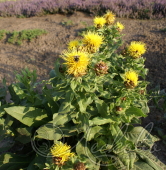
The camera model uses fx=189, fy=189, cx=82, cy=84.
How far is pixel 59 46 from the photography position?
279 inches

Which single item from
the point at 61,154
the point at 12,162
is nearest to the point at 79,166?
the point at 61,154

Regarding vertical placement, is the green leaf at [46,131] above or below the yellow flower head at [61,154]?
below

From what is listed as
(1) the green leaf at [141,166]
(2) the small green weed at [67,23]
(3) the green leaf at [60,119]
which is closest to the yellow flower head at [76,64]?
(3) the green leaf at [60,119]

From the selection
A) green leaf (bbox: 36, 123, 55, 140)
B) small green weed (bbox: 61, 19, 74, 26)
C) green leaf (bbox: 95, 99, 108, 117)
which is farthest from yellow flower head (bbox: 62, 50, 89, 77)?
small green weed (bbox: 61, 19, 74, 26)

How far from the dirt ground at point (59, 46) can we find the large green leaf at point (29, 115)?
88.0 inches

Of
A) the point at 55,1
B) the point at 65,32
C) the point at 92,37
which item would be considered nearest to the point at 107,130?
the point at 92,37

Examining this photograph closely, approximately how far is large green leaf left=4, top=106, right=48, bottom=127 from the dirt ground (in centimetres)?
224

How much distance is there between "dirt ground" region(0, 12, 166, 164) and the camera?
540cm

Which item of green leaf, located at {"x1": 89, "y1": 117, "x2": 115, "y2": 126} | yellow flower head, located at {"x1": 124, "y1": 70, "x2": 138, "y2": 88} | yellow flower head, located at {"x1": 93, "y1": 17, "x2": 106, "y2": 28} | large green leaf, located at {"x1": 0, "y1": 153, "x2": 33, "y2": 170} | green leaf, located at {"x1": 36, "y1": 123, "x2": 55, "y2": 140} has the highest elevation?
yellow flower head, located at {"x1": 93, "y1": 17, "x2": 106, "y2": 28}

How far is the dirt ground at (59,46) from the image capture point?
17.7 ft

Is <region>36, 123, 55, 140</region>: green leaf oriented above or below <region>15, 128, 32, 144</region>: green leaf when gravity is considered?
above

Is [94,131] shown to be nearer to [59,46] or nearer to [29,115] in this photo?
[29,115]

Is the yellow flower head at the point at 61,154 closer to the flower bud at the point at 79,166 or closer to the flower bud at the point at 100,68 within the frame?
the flower bud at the point at 79,166

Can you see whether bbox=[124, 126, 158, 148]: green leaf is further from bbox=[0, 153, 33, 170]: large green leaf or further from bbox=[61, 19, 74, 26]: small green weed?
bbox=[61, 19, 74, 26]: small green weed
